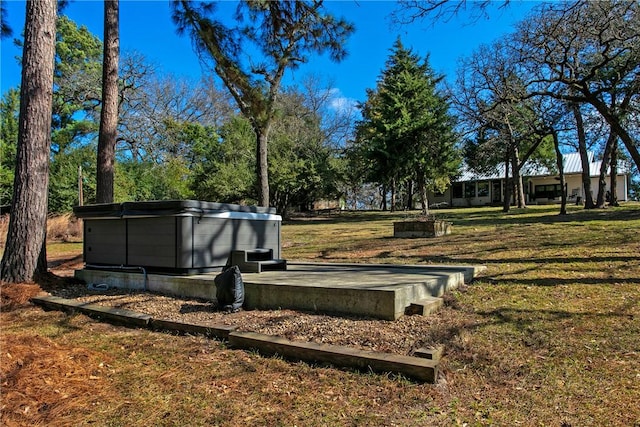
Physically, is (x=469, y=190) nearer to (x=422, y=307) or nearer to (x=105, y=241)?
(x=105, y=241)

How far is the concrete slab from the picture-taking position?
12.8ft

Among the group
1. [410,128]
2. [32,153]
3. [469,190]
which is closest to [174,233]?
[32,153]

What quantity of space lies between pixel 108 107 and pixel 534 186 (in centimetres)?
3296

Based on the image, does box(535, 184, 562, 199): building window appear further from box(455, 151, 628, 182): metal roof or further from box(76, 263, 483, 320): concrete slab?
box(76, 263, 483, 320): concrete slab

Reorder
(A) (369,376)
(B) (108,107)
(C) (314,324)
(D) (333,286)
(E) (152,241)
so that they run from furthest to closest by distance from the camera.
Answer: (B) (108,107) < (E) (152,241) < (D) (333,286) < (C) (314,324) < (A) (369,376)

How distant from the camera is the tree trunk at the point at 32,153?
5988 mm

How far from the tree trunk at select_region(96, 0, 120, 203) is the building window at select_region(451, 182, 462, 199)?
32.0 metres

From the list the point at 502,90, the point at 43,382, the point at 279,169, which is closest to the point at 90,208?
the point at 43,382

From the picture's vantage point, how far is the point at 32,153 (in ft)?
20.1

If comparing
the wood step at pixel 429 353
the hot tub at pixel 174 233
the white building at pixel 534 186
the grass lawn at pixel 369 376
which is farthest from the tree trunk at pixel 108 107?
the white building at pixel 534 186

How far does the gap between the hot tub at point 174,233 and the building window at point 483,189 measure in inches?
1248

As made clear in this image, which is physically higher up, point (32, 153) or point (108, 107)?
point (108, 107)

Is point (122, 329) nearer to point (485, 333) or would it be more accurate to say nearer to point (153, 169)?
point (485, 333)

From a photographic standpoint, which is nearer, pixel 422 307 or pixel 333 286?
pixel 422 307
